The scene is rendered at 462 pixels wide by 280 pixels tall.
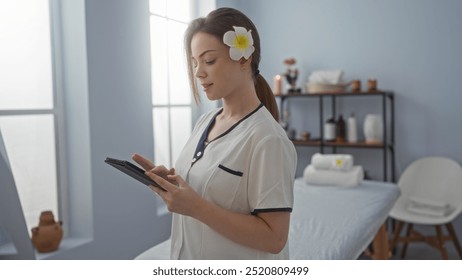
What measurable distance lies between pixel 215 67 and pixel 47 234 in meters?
1.12

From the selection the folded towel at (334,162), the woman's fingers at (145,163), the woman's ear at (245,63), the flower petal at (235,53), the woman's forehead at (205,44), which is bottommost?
the folded towel at (334,162)

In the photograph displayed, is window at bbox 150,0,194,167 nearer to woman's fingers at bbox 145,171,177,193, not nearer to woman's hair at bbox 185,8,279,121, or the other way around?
woman's hair at bbox 185,8,279,121

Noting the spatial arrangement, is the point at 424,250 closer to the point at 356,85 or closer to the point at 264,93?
the point at 356,85

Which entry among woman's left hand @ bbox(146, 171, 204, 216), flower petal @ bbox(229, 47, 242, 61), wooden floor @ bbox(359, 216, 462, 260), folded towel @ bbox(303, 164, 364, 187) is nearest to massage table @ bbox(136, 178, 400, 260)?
folded towel @ bbox(303, 164, 364, 187)

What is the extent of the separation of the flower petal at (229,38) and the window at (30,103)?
3.49 ft

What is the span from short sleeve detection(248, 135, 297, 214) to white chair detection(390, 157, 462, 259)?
1.64 metres

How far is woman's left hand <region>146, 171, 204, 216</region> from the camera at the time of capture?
70cm

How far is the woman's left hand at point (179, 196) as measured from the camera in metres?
0.70

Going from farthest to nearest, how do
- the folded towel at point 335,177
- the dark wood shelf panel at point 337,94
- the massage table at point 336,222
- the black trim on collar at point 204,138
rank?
the dark wood shelf panel at point 337,94
the folded towel at point 335,177
the massage table at point 336,222
the black trim on collar at point 204,138

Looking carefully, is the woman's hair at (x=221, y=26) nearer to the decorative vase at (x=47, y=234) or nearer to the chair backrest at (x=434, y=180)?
the decorative vase at (x=47, y=234)

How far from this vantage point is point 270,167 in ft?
2.36

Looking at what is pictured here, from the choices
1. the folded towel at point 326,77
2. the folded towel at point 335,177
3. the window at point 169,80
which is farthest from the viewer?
the folded towel at point 326,77

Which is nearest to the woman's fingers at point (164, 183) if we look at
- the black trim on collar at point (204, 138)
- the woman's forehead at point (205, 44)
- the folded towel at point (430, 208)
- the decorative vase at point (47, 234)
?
the black trim on collar at point (204, 138)

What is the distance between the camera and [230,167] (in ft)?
2.45
